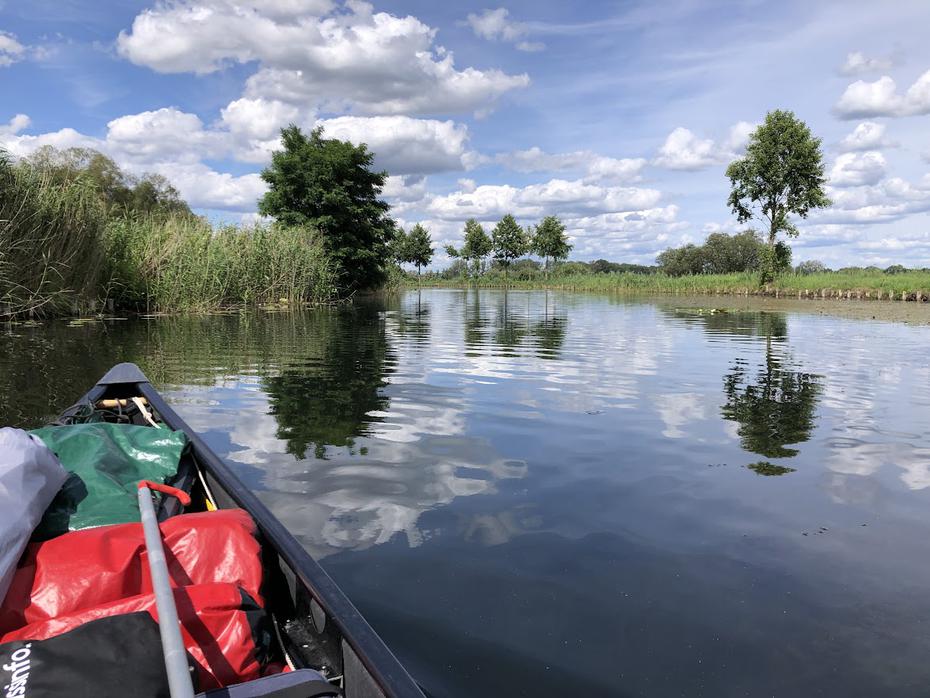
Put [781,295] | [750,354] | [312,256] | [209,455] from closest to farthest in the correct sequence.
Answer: [209,455], [750,354], [312,256], [781,295]

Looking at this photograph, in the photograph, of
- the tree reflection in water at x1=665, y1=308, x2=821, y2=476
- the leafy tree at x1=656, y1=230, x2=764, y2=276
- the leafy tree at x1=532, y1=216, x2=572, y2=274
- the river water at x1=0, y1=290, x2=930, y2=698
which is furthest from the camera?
the leafy tree at x1=656, y1=230, x2=764, y2=276

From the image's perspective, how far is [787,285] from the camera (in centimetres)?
3753

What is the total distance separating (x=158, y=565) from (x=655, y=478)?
13.1 ft

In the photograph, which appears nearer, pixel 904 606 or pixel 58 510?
pixel 58 510

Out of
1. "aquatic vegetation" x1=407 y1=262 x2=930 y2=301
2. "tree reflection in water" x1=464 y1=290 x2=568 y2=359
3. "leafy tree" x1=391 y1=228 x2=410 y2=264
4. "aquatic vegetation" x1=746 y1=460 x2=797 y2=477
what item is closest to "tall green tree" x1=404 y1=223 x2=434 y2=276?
"leafy tree" x1=391 y1=228 x2=410 y2=264

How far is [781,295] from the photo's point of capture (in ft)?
124

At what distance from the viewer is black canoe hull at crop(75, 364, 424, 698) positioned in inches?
65.2

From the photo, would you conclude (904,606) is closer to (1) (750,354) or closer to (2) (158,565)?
(2) (158,565)

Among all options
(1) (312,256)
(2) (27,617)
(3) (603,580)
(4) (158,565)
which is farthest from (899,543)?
(1) (312,256)

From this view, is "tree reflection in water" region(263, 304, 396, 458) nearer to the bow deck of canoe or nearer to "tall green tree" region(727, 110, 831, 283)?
the bow deck of canoe

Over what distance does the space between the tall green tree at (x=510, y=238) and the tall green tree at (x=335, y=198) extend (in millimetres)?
36140

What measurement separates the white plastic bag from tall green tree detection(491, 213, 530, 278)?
7079cm

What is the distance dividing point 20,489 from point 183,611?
3.34ft

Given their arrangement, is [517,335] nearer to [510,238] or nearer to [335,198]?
[335,198]
